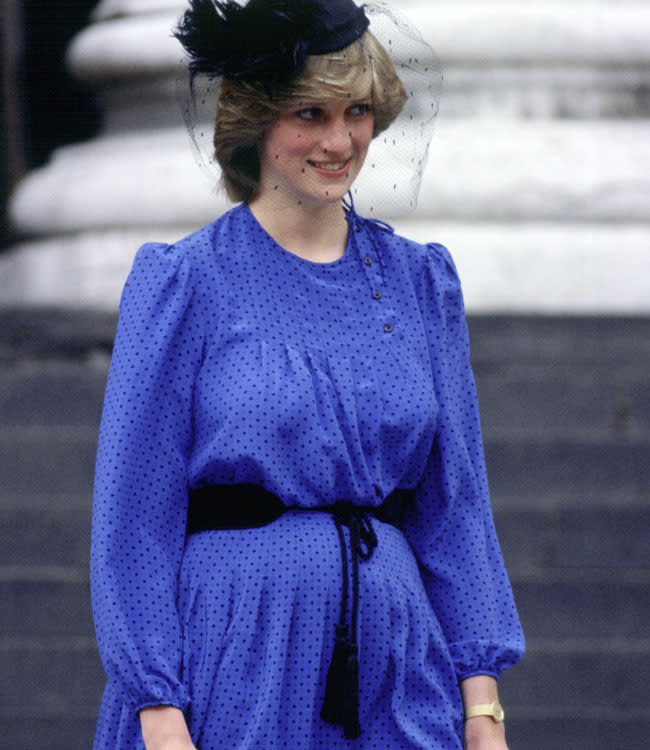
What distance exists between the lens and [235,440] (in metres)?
2.14

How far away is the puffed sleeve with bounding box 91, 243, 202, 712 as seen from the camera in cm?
209

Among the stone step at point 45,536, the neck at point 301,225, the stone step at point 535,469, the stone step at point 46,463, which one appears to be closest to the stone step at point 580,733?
the stone step at point 535,469

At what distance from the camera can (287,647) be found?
214 cm

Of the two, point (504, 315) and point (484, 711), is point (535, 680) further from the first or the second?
point (484, 711)

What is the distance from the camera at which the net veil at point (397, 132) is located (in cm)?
247

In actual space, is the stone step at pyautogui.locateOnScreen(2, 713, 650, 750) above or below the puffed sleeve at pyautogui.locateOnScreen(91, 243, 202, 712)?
below

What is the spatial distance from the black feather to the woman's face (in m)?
0.08

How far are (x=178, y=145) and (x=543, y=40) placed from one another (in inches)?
61.1

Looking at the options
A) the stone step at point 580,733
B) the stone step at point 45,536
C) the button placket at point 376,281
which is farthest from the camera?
the stone step at point 45,536

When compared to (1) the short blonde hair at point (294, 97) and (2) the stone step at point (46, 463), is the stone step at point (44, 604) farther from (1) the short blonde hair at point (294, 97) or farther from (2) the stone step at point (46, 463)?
(1) the short blonde hair at point (294, 97)

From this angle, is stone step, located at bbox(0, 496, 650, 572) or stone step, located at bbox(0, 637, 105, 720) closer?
stone step, located at bbox(0, 637, 105, 720)

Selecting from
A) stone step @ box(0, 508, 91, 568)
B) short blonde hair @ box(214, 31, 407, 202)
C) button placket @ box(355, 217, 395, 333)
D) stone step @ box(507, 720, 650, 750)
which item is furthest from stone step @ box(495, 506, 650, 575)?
short blonde hair @ box(214, 31, 407, 202)

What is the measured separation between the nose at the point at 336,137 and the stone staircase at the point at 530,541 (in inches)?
90.9

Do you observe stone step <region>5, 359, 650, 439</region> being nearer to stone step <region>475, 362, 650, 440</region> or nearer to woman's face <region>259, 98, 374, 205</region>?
stone step <region>475, 362, 650, 440</region>
